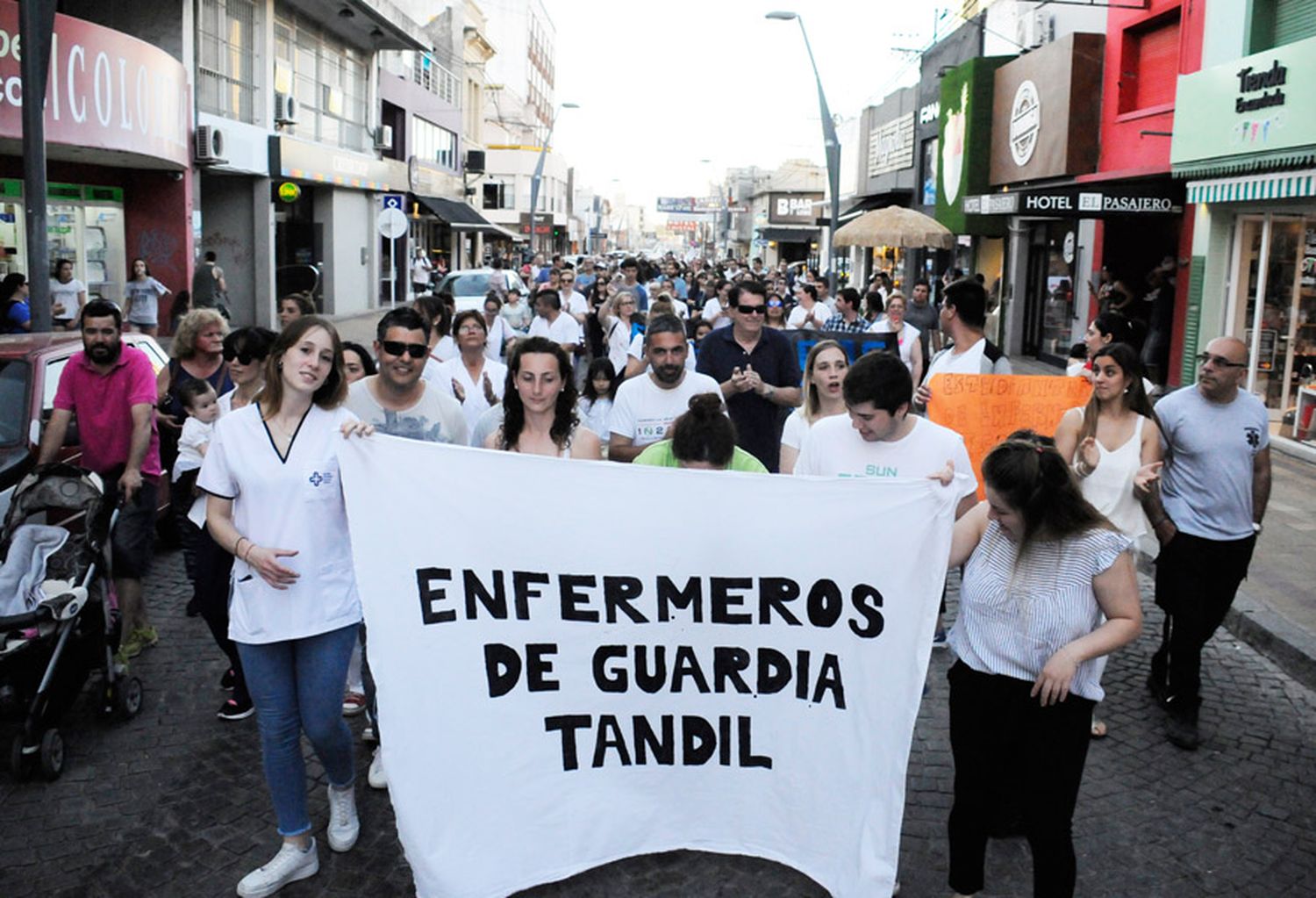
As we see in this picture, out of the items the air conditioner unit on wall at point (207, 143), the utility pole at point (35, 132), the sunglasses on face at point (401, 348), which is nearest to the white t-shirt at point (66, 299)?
the air conditioner unit on wall at point (207, 143)

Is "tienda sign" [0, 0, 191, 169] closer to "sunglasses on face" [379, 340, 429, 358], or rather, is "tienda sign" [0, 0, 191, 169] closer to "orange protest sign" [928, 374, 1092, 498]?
"sunglasses on face" [379, 340, 429, 358]

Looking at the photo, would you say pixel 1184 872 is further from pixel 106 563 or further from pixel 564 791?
pixel 106 563

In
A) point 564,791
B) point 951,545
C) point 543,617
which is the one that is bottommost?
point 564,791

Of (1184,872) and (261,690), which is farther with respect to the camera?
(1184,872)

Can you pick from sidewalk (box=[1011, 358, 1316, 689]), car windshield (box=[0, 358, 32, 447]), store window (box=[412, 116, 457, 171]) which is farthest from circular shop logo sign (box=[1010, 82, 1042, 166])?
store window (box=[412, 116, 457, 171])

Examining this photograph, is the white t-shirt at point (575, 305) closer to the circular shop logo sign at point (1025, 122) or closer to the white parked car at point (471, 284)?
the white parked car at point (471, 284)

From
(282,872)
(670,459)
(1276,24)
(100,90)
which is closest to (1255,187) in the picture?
(1276,24)

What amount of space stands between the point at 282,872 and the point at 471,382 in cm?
406

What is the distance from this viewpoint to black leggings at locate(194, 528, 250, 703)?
18.0 feet

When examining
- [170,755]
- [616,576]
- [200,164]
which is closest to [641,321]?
[170,755]

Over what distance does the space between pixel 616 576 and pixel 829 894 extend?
1315 mm

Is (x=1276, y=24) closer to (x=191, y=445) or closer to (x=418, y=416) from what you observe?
→ (x=418, y=416)

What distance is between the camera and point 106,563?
19.1 feet

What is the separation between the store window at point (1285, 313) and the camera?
1362 centimetres
